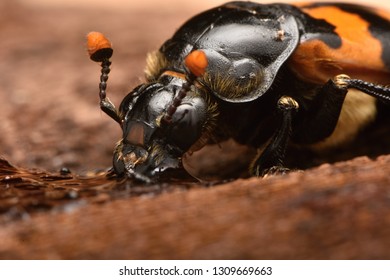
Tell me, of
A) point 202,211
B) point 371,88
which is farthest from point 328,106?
point 202,211

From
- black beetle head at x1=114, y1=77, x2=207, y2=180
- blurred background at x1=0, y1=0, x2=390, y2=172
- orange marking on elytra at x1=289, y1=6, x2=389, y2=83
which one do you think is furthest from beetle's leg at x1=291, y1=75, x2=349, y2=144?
blurred background at x1=0, y1=0, x2=390, y2=172

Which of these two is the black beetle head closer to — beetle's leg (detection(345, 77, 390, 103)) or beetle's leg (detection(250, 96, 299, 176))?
beetle's leg (detection(250, 96, 299, 176))

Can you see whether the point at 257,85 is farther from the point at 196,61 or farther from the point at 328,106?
the point at 196,61

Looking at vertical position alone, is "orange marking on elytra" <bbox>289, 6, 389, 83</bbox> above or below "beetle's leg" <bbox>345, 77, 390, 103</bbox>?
above

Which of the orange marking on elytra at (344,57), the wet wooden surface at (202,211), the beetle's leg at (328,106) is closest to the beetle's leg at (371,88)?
the beetle's leg at (328,106)

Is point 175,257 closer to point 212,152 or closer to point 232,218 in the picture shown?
point 232,218
